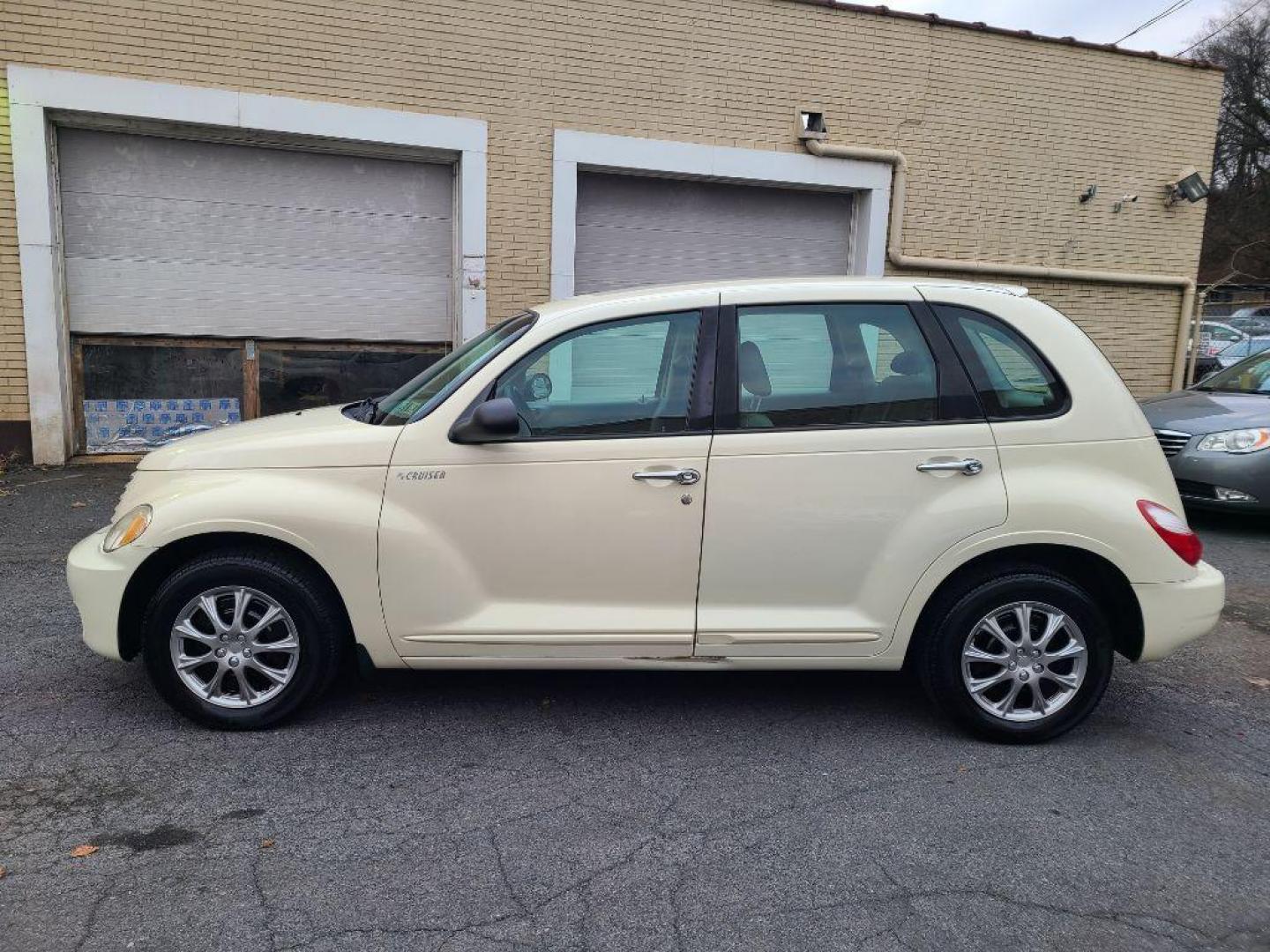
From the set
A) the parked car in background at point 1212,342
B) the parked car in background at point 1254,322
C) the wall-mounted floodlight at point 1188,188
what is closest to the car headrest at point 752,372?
the wall-mounted floodlight at point 1188,188

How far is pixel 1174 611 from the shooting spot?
3850mm

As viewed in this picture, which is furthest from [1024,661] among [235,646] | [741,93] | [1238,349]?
[1238,349]

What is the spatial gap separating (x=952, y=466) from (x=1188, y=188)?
10.5 meters

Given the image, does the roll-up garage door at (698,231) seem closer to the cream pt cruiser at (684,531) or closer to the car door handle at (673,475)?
the cream pt cruiser at (684,531)

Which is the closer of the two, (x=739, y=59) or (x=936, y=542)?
(x=936, y=542)

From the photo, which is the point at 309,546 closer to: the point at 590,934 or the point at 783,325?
the point at 590,934

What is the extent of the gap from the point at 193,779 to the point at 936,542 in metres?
2.93

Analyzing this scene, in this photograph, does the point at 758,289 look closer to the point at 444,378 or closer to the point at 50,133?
the point at 444,378

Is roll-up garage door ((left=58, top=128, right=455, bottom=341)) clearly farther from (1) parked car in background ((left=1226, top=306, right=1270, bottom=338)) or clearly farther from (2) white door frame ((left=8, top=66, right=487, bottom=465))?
(1) parked car in background ((left=1226, top=306, right=1270, bottom=338))

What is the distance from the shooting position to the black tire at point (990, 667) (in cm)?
381

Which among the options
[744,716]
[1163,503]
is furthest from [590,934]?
[1163,503]

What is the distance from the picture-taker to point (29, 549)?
6.52m

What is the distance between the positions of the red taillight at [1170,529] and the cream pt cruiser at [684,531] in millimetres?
11

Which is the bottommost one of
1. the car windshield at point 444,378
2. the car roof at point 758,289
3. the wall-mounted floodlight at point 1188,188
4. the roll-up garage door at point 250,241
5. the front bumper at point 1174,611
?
the front bumper at point 1174,611
